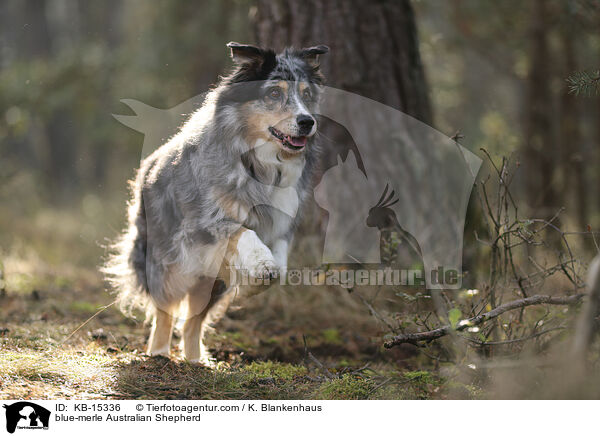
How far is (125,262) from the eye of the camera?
5082mm

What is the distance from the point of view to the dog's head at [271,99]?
434 cm

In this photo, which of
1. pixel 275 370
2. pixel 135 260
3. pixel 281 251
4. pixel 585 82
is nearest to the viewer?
pixel 585 82

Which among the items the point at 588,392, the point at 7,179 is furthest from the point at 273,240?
the point at 7,179

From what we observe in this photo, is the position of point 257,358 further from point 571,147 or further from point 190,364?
point 571,147

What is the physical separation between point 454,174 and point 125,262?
373 centimetres

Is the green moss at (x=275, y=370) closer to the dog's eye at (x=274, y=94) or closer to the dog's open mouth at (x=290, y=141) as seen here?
the dog's open mouth at (x=290, y=141)

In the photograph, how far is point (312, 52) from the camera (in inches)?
183

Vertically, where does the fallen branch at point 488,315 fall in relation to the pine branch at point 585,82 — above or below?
below

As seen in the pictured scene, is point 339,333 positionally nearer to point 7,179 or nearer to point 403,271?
point 403,271

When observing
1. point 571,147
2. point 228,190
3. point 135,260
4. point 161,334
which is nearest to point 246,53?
point 228,190

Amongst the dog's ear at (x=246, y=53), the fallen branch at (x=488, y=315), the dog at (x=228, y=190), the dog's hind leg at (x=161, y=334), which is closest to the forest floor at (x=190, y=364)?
the dog's hind leg at (x=161, y=334)
